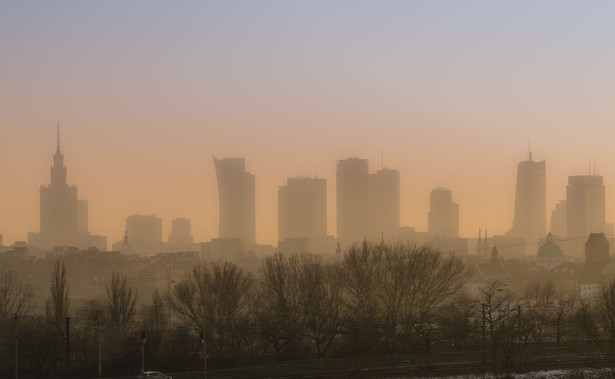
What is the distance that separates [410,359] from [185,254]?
10734 cm

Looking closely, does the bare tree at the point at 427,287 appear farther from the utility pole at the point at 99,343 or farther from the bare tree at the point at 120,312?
the utility pole at the point at 99,343

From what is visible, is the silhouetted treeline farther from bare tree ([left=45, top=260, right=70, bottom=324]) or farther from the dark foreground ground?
the dark foreground ground

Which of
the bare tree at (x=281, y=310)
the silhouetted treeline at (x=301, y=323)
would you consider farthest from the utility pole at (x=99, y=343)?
the bare tree at (x=281, y=310)

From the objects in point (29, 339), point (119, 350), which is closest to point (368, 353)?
point (119, 350)

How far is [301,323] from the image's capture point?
45719mm

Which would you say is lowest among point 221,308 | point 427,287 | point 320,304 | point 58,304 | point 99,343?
point 99,343

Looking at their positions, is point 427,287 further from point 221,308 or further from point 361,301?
point 221,308

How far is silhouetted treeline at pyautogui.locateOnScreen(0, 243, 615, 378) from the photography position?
3944cm

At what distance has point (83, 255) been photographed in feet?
436

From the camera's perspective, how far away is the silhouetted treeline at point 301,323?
39.4 metres

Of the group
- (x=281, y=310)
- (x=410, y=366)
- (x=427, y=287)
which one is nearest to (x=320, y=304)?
(x=281, y=310)

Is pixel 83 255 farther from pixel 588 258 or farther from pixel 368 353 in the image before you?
pixel 368 353

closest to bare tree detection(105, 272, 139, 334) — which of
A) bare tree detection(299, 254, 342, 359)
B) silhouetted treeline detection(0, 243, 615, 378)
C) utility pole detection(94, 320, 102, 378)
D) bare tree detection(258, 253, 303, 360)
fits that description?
silhouetted treeline detection(0, 243, 615, 378)

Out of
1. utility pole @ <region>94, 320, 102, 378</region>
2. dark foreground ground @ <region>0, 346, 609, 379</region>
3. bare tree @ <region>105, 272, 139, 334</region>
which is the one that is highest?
bare tree @ <region>105, 272, 139, 334</region>
